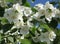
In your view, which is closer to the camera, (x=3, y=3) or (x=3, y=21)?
(x=3, y=21)

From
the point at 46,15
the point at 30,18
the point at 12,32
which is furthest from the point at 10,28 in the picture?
the point at 46,15

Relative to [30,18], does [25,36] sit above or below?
below

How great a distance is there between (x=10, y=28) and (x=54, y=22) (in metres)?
0.34

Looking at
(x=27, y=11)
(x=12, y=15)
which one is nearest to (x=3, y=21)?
(x=12, y=15)

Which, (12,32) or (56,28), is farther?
(56,28)

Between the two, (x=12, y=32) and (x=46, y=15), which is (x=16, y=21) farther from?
(x=46, y=15)

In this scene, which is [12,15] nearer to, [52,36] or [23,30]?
[23,30]

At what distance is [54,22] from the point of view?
190 cm

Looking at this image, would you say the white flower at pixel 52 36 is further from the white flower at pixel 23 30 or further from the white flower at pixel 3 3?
the white flower at pixel 3 3

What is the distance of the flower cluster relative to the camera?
1.75 meters

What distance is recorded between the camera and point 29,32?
6.00 ft

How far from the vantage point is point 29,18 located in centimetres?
176

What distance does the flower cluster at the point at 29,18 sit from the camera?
1.75 m

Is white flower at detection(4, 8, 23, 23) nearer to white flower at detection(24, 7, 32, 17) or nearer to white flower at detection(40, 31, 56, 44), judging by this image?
white flower at detection(24, 7, 32, 17)
